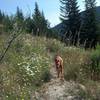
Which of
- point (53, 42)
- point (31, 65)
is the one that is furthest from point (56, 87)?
point (53, 42)

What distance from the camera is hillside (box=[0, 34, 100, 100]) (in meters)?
6.89

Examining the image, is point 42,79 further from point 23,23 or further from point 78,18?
point 78,18

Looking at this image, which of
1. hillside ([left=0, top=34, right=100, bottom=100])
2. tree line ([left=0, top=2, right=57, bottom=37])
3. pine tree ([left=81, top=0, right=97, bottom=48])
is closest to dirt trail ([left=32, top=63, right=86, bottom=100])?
hillside ([left=0, top=34, right=100, bottom=100])

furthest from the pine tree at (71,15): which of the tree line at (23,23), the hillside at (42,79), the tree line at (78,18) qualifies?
the hillside at (42,79)

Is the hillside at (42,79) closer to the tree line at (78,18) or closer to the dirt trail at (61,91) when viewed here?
the dirt trail at (61,91)

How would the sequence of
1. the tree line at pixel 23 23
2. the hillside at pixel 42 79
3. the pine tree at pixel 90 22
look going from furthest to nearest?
the pine tree at pixel 90 22
the hillside at pixel 42 79
the tree line at pixel 23 23

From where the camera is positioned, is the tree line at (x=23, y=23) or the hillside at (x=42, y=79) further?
the hillside at (x=42, y=79)

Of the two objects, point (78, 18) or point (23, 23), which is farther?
point (78, 18)

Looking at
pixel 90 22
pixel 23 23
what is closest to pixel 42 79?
pixel 23 23

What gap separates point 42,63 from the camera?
8.78 m

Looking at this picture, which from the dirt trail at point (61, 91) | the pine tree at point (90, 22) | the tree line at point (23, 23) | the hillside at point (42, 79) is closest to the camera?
the tree line at point (23, 23)

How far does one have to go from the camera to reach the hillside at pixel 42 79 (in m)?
6.89

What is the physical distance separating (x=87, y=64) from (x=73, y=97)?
Result: 166 centimetres

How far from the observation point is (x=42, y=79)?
7.96m
